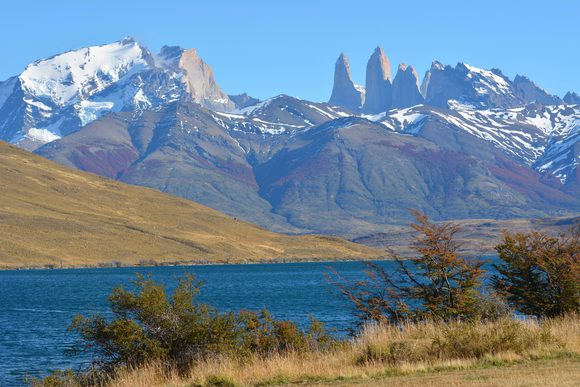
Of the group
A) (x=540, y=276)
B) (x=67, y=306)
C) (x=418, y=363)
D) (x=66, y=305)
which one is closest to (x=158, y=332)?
(x=418, y=363)

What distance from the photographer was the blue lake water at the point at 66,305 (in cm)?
5022

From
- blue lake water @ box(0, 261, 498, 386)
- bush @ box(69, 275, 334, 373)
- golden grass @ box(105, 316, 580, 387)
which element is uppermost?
bush @ box(69, 275, 334, 373)

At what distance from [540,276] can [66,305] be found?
67.2 m

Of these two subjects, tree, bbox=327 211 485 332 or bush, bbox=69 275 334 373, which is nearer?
bush, bbox=69 275 334 373

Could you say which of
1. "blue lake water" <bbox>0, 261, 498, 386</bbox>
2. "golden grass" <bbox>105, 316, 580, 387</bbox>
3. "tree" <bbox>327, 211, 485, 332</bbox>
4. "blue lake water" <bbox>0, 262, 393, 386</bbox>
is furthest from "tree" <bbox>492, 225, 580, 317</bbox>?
"blue lake water" <bbox>0, 261, 498, 386</bbox>

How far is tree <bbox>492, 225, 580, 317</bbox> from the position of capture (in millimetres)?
33562

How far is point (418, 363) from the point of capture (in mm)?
24922

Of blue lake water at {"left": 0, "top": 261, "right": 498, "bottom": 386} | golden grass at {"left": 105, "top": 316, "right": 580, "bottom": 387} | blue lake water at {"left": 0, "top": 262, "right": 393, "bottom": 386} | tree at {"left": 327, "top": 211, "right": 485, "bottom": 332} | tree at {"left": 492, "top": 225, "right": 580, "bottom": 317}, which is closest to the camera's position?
golden grass at {"left": 105, "top": 316, "right": 580, "bottom": 387}

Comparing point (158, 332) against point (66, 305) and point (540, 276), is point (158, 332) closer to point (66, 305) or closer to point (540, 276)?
point (540, 276)

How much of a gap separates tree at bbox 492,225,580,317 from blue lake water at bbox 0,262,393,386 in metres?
7.20

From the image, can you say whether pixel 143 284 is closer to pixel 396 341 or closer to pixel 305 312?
pixel 396 341

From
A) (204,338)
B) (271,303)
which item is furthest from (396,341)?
(271,303)

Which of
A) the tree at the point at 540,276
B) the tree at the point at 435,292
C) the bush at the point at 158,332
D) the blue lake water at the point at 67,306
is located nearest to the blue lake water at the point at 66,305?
the blue lake water at the point at 67,306

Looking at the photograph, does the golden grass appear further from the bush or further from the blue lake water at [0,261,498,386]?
the blue lake water at [0,261,498,386]
